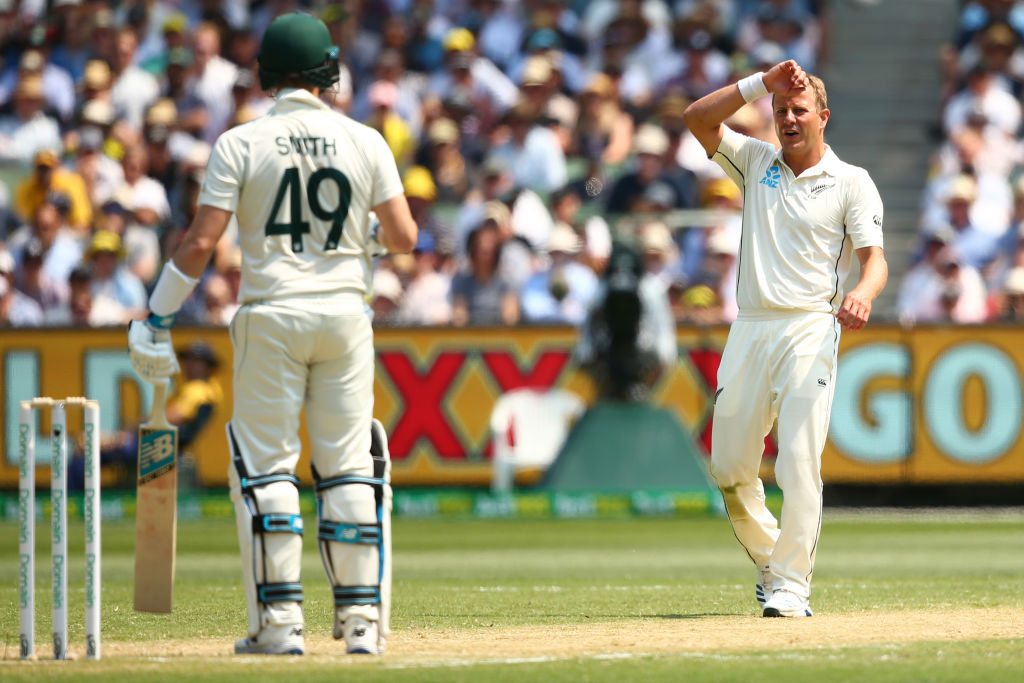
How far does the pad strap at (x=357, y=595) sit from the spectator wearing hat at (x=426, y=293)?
957 cm

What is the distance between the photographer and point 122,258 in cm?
1596

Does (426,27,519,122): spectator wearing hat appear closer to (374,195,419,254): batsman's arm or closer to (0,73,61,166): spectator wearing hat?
(0,73,61,166): spectator wearing hat

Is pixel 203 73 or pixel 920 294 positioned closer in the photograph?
pixel 920 294

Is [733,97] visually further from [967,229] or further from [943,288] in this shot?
[967,229]

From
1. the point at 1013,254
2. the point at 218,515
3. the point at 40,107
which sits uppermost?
the point at 40,107

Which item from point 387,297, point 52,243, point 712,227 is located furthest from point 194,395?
point 712,227

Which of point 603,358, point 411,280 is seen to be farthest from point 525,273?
point 603,358

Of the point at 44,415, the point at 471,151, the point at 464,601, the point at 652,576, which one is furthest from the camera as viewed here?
the point at 471,151

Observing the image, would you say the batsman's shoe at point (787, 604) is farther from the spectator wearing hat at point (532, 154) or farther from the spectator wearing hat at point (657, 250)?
the spectator wearing hat at point (532, 154)

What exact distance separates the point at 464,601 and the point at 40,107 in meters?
11.9

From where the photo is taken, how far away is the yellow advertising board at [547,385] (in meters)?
14.6

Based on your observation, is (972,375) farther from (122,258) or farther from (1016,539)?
(122,258)

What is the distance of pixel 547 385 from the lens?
15.0m

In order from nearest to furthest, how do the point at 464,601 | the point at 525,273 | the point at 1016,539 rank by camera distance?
the point at 464,601
the point at 1016,539
the point at 525,273
